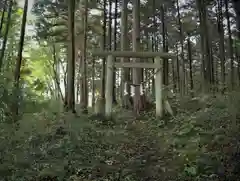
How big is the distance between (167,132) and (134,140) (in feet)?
3.58

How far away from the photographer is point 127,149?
8.04 metres

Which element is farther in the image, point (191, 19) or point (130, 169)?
point (191, 19)

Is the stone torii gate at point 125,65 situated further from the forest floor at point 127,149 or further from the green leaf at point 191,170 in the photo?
the green leaf at point 191,170

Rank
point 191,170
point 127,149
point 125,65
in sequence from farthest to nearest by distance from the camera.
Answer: point 125,65, point 127,149, point 191,170

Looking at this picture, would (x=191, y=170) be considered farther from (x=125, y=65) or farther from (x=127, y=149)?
(x=125, y=65)

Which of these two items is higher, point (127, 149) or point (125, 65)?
point (125, 65)

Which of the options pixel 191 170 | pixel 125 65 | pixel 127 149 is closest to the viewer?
pixel 191 170

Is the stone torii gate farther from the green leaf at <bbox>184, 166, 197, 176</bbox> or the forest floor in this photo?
the green leaf at <bbox>184, 166, 197, 176</bbox>

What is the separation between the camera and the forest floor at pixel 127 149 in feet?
19.3

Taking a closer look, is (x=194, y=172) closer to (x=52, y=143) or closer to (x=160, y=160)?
(x=160, y=160)

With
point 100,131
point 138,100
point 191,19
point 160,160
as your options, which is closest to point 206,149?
point 160,160

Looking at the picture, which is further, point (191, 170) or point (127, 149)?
point (127, 149)

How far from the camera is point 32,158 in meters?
7.33

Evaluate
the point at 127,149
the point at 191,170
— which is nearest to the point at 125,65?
the point at 127,149
